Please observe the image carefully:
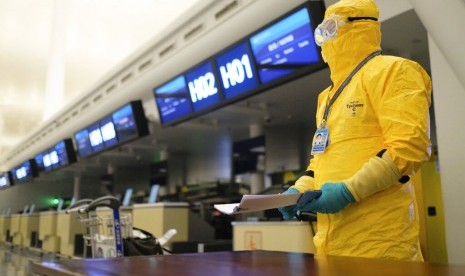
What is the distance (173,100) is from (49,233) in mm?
5252

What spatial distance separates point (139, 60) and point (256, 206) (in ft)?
17.6

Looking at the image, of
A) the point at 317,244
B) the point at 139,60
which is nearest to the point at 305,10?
the point at 317,244

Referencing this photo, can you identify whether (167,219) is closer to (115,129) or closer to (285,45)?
(285,45)

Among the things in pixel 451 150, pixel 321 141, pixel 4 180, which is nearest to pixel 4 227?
pixel 4 180

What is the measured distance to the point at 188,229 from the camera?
5.15 meters

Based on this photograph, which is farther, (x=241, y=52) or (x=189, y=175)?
(x=189, y=175)

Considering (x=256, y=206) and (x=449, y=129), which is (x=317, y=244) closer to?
(x=256, y=206)

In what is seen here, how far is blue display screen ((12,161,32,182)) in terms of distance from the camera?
13.0m

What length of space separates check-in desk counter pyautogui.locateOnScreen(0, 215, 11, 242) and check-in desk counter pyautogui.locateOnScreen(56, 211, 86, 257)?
7.05 m

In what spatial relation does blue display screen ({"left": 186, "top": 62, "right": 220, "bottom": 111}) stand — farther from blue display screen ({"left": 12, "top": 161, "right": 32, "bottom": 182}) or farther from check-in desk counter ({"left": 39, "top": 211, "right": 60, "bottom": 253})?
blue display screen ({"left": 12, "top": 161, "right": 32, "bottom": 182})

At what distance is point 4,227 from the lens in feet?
47.0

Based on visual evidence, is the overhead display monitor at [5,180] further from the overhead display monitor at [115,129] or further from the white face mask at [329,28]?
the white face mask at [329,28]

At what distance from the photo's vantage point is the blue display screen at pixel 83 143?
27.5 ft

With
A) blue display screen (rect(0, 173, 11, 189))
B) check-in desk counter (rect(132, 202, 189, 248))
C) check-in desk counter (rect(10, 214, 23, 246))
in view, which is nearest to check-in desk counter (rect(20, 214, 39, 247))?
check-in desk counter (rect(10, 214, 23, 246))
